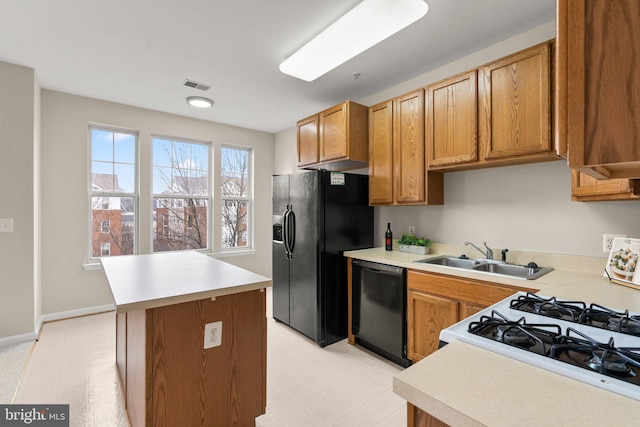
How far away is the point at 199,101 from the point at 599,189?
388 cm

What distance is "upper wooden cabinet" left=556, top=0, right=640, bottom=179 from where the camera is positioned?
40 cm

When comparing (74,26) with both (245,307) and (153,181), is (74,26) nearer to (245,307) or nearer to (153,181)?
(153,181)

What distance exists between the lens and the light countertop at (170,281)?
1.42 m

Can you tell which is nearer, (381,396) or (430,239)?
(381,396)

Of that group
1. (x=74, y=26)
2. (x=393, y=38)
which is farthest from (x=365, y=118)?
(x=74, y=26)

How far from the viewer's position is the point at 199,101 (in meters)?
3.70

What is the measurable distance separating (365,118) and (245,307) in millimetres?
2416

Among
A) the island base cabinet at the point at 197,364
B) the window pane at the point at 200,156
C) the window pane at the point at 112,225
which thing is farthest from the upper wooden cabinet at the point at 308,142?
the window pane at the point at 112,225

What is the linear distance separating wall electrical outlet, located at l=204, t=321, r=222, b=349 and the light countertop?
0.60 ft

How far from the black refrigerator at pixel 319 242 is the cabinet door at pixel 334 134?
0.31 m

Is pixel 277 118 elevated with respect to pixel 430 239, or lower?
elevated

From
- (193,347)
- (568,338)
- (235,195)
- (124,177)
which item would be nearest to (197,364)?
(193,347)

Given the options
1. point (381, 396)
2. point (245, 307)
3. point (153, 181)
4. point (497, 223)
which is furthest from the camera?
point (153, 181)

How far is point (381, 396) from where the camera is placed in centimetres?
217
